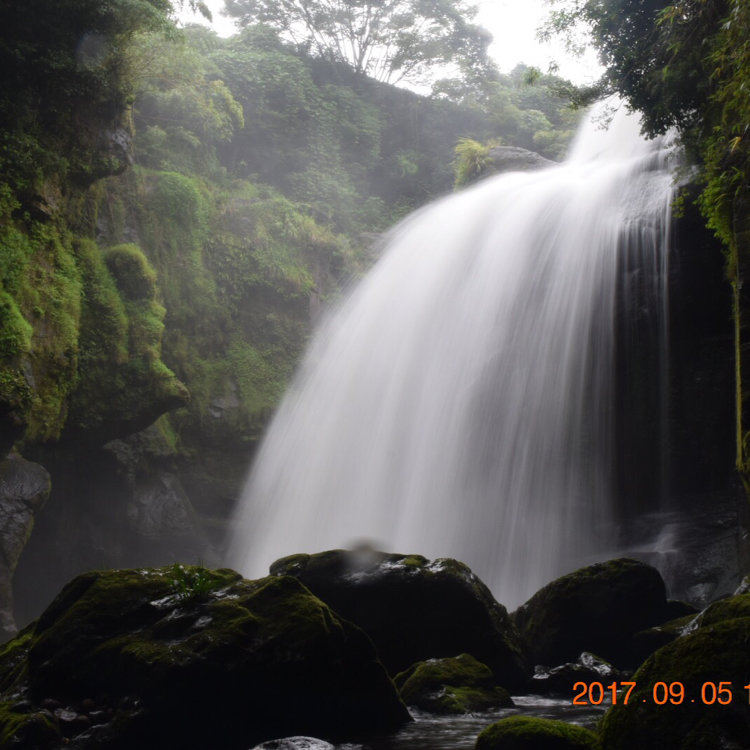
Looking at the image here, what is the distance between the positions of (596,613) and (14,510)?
356 inches

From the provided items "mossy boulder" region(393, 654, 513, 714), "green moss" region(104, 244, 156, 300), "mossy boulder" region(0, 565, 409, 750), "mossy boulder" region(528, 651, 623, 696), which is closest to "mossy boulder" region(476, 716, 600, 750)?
"mossy boulder" region(0, 565, 409, 750)

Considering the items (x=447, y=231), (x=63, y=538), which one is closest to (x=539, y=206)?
(x=447, y=231)

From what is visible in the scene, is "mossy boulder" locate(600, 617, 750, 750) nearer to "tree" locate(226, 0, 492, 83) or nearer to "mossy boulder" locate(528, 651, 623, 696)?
"mossy boulder" locate(528, 651, 623, 696)

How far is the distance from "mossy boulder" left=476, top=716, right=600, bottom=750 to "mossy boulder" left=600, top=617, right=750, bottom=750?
1.47 feet

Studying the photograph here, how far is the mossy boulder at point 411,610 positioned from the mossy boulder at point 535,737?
3232 mm

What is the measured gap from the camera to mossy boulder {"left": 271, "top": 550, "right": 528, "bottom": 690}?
7328 mm

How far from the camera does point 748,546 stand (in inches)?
375

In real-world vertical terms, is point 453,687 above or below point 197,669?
below

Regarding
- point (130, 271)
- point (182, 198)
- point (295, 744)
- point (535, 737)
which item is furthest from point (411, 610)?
point (182, 198)

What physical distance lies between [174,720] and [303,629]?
1.06 m

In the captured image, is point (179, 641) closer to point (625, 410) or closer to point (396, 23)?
point (625, 410)

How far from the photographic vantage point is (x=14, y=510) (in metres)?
11.2

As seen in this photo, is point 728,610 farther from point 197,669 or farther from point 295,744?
point 197,669

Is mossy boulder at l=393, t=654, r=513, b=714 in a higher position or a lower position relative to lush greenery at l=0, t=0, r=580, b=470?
lower
